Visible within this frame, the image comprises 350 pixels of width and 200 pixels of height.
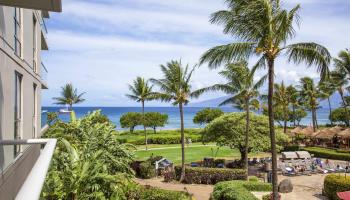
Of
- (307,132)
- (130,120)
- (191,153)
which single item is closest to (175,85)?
(191,153)

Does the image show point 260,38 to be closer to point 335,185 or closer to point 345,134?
point 335,185

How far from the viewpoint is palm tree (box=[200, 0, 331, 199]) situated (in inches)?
610

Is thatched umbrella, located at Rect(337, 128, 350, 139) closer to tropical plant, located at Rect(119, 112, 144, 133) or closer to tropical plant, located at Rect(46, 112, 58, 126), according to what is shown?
tropical plant, located at Rect(46, 112, 58, 126)

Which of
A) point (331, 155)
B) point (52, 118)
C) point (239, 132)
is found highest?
point (52, 118)

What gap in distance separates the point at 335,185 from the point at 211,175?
864 cm

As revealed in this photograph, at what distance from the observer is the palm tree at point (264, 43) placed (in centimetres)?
1548

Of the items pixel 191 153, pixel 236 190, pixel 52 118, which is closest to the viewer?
pixel 236 190

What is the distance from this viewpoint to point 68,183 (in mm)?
12203

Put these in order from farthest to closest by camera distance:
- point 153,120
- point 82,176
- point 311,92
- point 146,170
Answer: point 153,120
point 311,92
point 146,170
point 82,176

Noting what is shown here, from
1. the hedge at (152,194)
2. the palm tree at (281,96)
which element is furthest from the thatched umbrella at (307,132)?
the hedge at (152,194)

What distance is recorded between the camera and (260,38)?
15906 millimetres

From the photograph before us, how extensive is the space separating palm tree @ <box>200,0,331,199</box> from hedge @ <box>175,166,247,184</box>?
36.0ft

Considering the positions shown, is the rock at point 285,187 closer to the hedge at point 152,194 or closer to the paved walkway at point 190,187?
the paved walkway at point 190,187

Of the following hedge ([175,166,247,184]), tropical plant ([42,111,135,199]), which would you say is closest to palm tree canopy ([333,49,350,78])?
hedge ([175,166,247,184])
